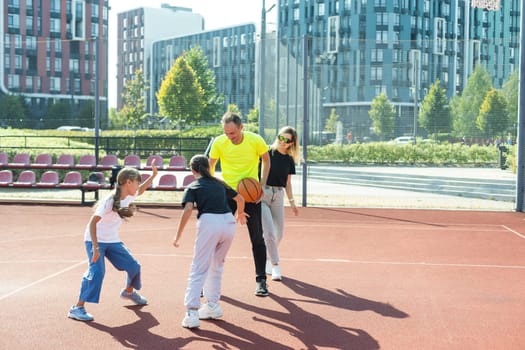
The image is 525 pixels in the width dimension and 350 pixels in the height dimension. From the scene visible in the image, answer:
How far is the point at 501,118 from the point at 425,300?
11.5 metres

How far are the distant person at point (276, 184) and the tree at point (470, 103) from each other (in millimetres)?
10591

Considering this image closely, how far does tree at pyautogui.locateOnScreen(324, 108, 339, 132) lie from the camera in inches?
763

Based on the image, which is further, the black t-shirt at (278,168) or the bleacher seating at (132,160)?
the bleacher seating at (132,160)

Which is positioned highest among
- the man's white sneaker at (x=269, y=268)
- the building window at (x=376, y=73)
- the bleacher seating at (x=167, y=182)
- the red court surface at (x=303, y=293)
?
the building window at (x=376, y=73)

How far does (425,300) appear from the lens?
24.5 feet

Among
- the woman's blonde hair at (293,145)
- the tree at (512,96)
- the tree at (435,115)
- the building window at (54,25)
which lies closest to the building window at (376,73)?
the tree at (435,115)

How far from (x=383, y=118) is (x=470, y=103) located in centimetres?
222

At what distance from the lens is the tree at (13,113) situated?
68.3 ft

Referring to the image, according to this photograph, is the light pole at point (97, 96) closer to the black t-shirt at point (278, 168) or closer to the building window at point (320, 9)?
the black t-shirt at point (278, 168)

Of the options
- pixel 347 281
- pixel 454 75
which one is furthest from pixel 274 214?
pixel 454 75

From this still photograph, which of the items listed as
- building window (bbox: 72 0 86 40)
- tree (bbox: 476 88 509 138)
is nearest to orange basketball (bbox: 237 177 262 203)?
tree (bbox: 476 88 509 138)

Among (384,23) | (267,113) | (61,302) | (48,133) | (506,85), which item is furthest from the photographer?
(384,23)

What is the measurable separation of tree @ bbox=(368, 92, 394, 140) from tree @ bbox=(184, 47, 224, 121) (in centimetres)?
411

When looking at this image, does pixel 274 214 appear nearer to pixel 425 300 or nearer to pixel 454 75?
pixel 425 300
